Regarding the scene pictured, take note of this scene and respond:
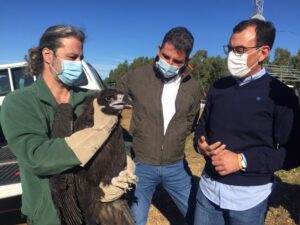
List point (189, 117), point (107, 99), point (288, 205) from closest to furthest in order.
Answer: point (107, 99)
point (189, 117)
point (288, 205)

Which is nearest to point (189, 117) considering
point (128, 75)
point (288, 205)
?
point (128, 75)

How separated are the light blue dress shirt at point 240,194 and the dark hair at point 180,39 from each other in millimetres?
882

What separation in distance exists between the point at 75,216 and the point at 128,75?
183 centimetres

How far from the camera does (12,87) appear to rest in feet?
31.2

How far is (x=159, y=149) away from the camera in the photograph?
3.85 meters

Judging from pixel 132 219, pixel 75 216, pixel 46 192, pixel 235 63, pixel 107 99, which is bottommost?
pixel 132 219

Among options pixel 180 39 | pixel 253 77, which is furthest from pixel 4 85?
pixel 253 77

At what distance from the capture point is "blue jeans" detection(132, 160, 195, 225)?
3.89 meters

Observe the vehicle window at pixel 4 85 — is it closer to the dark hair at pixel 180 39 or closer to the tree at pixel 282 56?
the dark hair at pixel 180 39

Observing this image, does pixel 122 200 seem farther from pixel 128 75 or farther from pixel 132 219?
pixel 128 75

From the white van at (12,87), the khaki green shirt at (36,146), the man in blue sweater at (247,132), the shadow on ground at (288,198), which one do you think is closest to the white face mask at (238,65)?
the man in blue sweater at (247,132)

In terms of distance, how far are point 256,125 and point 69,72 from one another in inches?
62.8

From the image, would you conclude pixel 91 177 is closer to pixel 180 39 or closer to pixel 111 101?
pixel 111 101

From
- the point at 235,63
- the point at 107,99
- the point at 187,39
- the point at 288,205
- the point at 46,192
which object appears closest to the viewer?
the point at 46,192
